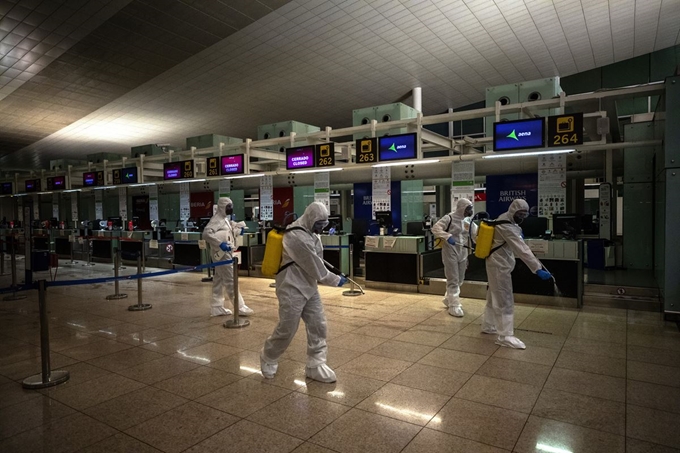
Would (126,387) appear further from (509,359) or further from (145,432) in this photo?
(509,359)

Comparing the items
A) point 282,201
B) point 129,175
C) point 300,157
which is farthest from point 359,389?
point 282,201

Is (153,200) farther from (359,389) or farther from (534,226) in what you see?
(359,389)

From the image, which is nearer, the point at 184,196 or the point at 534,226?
the point at 534,226

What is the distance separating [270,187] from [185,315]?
429 centimetres

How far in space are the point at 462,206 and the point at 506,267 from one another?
1978 millimetres

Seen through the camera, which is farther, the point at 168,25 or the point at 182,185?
the point at 182,185

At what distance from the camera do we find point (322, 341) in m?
3.99

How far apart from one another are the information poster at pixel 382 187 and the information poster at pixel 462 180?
130 centimetres

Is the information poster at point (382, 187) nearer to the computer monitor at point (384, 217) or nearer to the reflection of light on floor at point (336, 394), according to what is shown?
the computer monitor at point (384, 217)

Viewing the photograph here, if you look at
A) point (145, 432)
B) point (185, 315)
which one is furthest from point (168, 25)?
point (145, 432)

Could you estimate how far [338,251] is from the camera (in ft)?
32.2

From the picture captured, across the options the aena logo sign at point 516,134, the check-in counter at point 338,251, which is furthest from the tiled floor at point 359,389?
the check-in counter at point 338,251

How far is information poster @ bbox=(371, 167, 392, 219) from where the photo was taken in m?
8.35

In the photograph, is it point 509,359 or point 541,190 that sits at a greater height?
point 541,190
